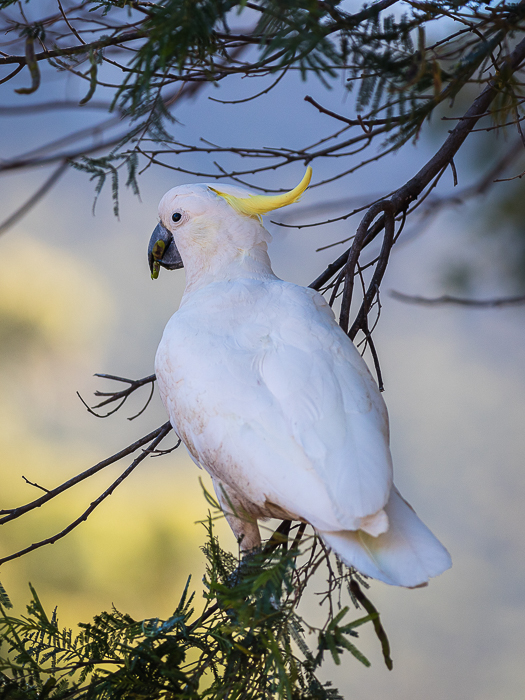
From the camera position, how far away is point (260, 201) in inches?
51.2

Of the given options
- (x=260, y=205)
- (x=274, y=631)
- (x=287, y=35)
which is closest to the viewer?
(x=287, y=35)

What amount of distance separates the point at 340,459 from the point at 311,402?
0.11 metres

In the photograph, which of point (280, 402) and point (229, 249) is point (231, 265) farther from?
point (280, 402)

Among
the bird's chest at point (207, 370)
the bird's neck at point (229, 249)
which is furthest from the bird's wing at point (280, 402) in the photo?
the bird's neck at point (229, 249)

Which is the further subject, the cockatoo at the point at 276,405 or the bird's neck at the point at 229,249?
the bird's neck at the point at 229,249

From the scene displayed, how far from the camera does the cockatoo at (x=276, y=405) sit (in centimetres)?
82

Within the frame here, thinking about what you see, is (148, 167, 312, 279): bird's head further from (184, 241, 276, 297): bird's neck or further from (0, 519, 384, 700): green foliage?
(0, 519, 384, 700): green foliage

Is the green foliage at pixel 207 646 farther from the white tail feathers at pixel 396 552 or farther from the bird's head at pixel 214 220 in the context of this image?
the bird's head at pixel 214 220

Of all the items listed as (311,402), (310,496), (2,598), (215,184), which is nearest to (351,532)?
(310,496)

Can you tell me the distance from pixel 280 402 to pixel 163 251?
654mm

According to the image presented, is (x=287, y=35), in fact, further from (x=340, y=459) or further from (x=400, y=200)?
(x=400, y=200)

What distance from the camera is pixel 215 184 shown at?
1389mm

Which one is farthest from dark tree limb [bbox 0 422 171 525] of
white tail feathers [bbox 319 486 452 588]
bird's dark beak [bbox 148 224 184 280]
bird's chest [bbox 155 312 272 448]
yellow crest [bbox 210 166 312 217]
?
white tail feathers [bbox 319 486 452 588]

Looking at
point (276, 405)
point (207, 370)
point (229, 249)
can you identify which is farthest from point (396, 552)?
point (229, 249)
